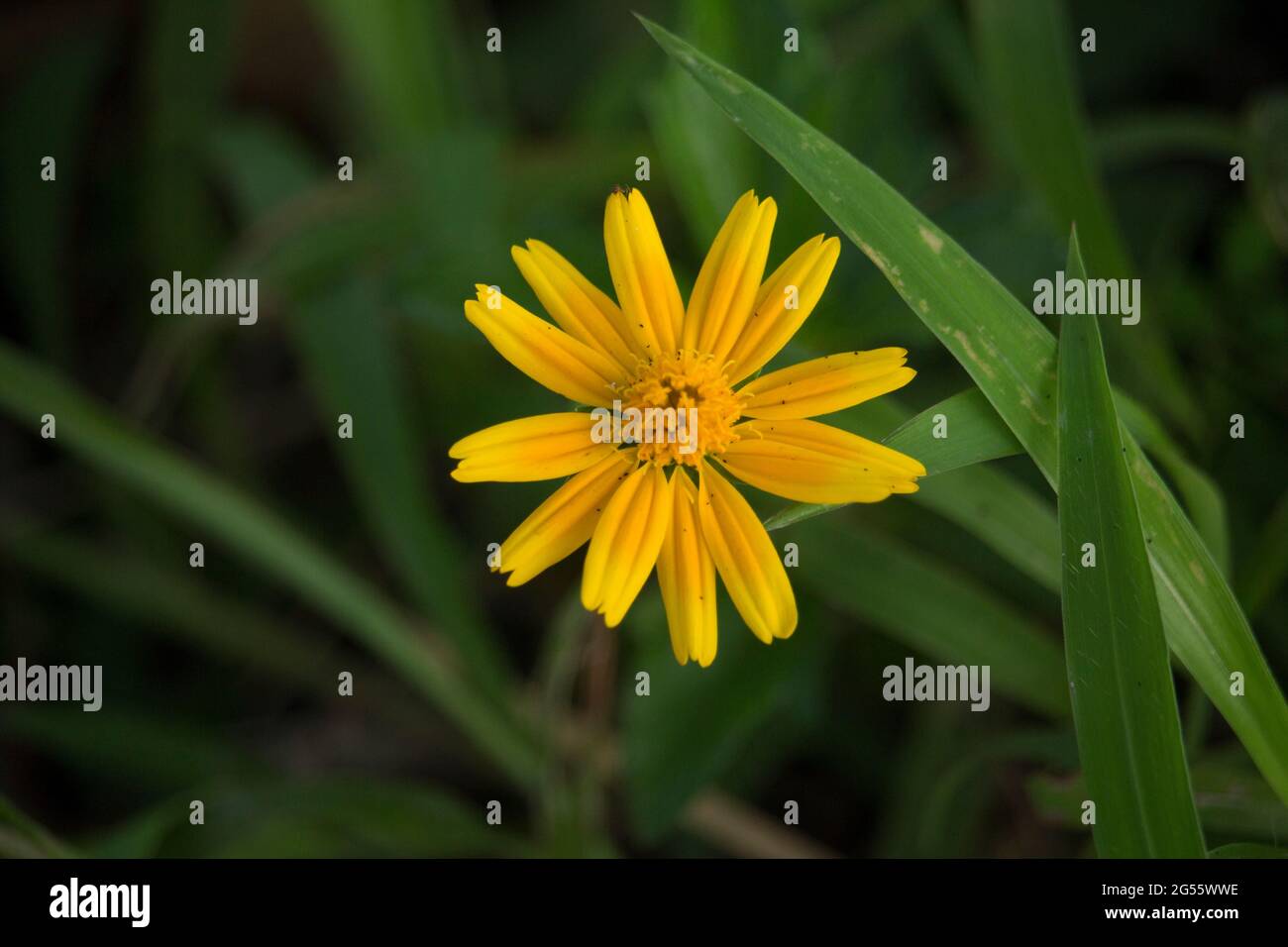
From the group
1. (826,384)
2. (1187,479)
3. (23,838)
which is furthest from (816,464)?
(23,838)

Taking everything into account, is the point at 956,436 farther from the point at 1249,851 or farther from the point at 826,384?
the point at 1249,851

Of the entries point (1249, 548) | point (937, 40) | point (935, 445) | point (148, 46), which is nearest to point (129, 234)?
point (148, 46)

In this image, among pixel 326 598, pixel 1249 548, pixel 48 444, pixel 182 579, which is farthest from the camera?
pixel 48 444

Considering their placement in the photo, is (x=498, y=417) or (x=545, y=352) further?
(x=498, y=417)

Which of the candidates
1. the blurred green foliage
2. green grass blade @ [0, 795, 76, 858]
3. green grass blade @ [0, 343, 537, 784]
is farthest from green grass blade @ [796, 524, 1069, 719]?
green grass blade @ [0, 795, 76, 858]

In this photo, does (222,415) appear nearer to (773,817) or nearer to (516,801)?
(516,801)

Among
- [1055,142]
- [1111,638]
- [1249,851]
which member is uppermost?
[1055,142]

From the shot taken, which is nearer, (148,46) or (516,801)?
(516,801)
